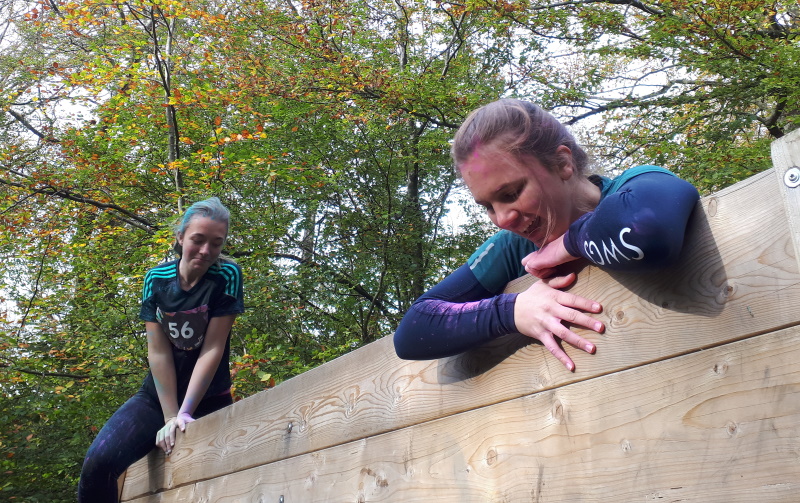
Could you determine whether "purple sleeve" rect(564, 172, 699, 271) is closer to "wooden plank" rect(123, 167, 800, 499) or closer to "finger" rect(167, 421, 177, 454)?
"wooden plank" rect(123, 167, 800, 499)

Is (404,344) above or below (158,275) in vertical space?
below

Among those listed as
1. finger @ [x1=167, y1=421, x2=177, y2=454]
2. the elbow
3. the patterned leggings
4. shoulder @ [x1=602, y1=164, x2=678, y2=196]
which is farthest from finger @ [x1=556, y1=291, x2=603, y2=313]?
the patterned leggings

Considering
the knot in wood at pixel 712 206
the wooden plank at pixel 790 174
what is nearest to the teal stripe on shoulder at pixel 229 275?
the knot in wood at pixel 712 206

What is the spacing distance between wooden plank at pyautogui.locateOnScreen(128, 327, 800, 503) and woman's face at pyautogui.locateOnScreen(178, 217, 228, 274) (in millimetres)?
1687

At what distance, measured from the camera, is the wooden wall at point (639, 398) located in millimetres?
1062

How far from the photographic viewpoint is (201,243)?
3281 mm

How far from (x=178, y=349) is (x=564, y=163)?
2429 mm

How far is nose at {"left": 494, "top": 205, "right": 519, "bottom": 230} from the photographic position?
5.07ft

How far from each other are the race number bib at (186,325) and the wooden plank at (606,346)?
796 mm

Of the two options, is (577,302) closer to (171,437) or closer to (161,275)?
(171,437)

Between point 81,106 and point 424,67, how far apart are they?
18.5 feet

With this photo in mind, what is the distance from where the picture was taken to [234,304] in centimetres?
334

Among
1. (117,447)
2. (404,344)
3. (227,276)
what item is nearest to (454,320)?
(404,344)

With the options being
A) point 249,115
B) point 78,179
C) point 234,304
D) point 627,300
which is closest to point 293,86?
point 249,115
